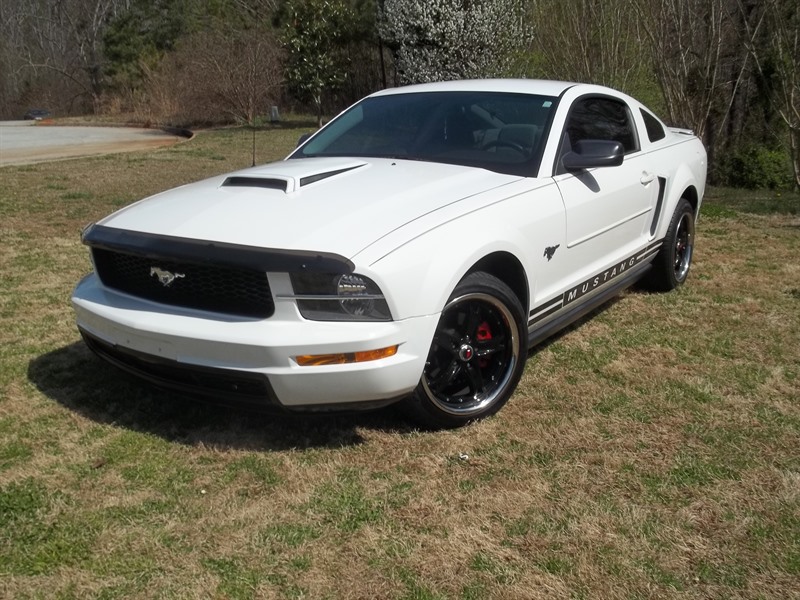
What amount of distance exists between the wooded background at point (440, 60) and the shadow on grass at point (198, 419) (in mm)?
9341

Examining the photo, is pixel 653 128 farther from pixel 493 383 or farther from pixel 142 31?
pixel 142 31

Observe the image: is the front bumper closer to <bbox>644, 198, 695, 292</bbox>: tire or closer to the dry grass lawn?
the dry grass lawn

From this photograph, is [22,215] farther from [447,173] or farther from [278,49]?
[278,49]

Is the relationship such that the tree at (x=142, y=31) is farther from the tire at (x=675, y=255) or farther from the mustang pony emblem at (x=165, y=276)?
the mustang pony emblem at (x=165, y=276)

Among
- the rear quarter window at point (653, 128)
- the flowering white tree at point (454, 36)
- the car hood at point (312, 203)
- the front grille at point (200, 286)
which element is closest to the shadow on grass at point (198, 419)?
the front grille at point (200, 286)

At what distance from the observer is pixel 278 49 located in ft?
95.6

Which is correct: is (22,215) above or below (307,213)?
below

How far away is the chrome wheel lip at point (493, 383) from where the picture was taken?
3152mm

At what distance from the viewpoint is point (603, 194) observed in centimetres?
411

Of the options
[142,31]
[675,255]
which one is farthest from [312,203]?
[142,31]

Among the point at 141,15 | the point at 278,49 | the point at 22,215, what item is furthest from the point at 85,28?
the point at 22,215

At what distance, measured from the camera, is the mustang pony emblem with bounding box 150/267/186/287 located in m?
3.00

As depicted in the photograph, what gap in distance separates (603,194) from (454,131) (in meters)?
0.87

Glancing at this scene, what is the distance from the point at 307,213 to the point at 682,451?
1.84 m
